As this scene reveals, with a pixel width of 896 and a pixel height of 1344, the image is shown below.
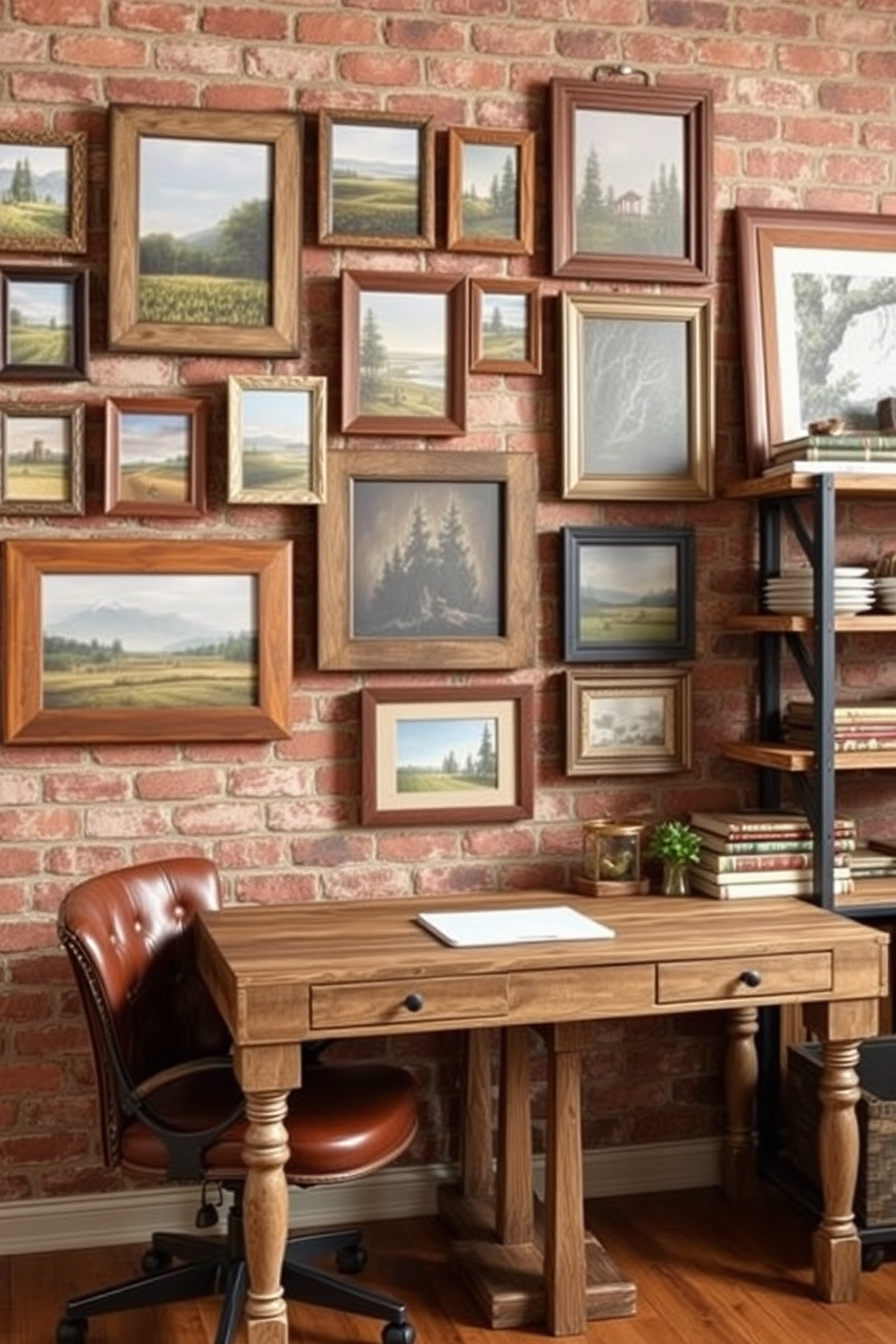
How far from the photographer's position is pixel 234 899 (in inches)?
139

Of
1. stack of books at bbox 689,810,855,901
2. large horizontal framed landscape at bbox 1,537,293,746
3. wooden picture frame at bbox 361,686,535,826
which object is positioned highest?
large horizontal framed landscape at bbox 1,537,293,746

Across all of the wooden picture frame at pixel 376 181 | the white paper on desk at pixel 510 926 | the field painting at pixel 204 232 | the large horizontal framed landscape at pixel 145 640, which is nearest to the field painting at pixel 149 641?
the large horizontal framed landscape at pixel 145 640

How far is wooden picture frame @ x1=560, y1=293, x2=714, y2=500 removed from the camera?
142 inches

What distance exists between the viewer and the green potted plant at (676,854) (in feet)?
11.5

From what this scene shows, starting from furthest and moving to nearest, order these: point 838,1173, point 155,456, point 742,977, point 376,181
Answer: point 376,181
point 155,456
point 838,1173
point 742,977

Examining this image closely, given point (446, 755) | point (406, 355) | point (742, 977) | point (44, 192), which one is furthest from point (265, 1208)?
point (44, 192)

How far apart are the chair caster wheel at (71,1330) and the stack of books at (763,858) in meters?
1.56

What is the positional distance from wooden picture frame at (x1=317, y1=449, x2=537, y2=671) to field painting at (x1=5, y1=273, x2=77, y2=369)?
0.63 m

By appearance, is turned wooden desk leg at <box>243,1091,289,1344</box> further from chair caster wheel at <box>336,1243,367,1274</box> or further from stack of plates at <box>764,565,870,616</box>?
stack of plates at <box>764,565,870,616</box>

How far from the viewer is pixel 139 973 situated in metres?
3.09

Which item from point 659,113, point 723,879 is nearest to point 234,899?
point 723,879

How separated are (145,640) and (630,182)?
153 centimetres

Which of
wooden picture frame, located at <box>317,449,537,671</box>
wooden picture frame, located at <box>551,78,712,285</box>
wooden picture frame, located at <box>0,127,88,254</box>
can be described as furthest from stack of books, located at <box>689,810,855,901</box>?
wooden picture frame, located at <box>0,127,88,254</box>

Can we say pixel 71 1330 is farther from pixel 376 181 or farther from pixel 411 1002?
pixel 376 181
